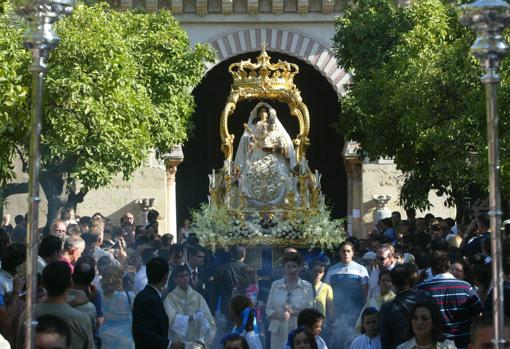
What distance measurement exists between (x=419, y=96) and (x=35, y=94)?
600 inches

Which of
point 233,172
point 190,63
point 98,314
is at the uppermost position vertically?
point 190,63

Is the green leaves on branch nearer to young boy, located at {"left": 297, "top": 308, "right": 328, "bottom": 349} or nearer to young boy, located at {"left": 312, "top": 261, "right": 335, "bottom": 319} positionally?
young boy, located at {"left": 312, "top": 261, "right": 335, "bottom": 319}

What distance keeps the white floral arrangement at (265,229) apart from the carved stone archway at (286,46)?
1233 cm

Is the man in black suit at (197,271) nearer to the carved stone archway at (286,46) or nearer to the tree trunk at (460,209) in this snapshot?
the tree trunk at (460,209)

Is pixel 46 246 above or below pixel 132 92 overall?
below

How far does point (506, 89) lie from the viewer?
18844 mm

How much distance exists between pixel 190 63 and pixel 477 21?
68.3ft

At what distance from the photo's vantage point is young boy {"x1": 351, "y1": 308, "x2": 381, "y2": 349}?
1216 centimetres

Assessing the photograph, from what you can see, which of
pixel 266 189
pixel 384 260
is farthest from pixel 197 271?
pixel 266 189

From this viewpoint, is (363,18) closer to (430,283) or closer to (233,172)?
(233,172)

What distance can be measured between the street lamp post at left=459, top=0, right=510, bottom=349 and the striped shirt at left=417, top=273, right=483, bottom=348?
2.89 metres

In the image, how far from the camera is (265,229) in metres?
21.8

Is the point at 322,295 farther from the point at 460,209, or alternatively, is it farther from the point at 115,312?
the point at 460,209

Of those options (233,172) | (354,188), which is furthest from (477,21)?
(354,188)
